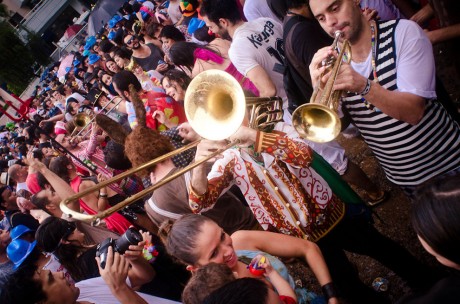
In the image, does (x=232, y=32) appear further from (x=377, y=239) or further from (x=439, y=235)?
(x=439, y=235)

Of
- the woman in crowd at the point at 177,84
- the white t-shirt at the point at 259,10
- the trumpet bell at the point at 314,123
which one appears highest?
the white t-shirt at the point at 259,10

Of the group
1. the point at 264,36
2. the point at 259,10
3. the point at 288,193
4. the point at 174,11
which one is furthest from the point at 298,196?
the point at 174,11

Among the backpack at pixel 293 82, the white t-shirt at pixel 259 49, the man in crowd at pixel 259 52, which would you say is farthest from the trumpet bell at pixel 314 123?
the white t-shirt at pixel 259 49

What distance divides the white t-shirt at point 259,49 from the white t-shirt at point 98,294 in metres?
2.02

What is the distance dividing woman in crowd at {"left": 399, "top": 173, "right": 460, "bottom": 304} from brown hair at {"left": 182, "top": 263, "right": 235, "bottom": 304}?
0.81 m

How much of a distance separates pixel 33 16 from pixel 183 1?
4116 cm

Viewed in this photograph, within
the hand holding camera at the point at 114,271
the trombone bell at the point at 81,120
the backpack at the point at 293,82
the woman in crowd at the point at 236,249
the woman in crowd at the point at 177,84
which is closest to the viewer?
the woman in crowd at the point at 236,249

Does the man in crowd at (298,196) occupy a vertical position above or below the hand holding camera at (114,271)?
above

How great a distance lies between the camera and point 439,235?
1.26 metres

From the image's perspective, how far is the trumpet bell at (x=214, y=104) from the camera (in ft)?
7.02

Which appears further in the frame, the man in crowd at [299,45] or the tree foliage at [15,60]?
the tree foliage at [15,60]

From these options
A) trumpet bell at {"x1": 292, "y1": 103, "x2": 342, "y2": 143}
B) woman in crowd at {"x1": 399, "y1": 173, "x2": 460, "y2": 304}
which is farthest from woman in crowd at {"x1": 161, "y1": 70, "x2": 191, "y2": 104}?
woman in crowd at {"x1": 399, "y1": 173, "x2": 460, "y2": 304}

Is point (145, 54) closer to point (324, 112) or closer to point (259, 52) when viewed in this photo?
point (259, 52)

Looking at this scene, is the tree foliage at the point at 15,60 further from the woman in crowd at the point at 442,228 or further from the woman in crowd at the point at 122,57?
the woman in crowd at the point at 442,228
